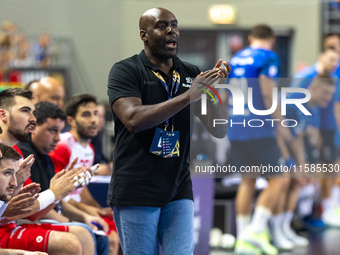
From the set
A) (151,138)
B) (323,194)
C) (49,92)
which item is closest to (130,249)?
(151,138)

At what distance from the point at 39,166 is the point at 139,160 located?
3.35ft

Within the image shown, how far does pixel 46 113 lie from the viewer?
132 inches

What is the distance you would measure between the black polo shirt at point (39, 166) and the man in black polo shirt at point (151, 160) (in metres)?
0.81

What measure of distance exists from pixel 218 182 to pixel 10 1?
8.63m

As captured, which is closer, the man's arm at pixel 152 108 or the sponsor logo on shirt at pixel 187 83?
the man's arm at pixel 152 108

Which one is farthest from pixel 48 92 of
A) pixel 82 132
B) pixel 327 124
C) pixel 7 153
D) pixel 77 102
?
pixel 327 124

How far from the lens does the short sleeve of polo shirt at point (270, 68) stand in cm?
477

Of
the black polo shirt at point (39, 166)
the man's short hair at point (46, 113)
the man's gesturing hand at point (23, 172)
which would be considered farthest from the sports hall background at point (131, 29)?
the man's gesturing hand at point (23, 172)

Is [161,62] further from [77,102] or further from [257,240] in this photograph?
[257,240]

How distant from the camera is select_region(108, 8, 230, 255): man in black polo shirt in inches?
93.5

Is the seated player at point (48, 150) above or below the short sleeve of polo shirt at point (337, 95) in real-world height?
below

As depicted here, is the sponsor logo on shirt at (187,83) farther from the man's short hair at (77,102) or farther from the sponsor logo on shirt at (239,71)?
the sponsor logo on shirt at (239,71)

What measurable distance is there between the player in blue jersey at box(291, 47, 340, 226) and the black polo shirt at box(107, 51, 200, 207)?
3.42 meters

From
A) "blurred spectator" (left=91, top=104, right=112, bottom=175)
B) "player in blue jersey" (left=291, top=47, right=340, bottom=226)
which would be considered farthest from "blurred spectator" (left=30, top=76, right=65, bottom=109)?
"player in blue jersey" (left=291, top=47, right=340, bottom=226)
